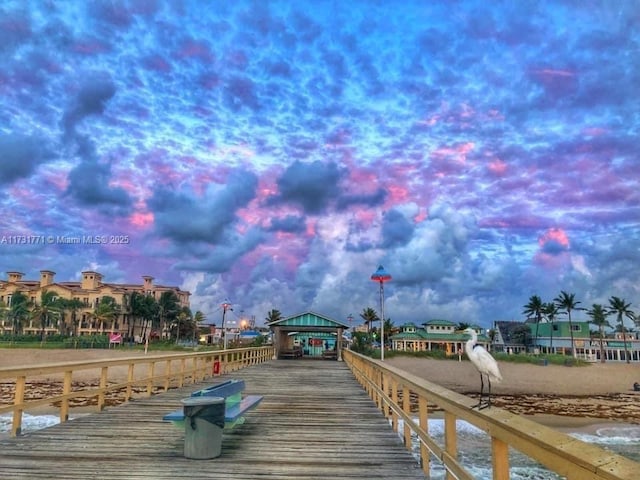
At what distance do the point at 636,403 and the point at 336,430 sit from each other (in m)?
40.1

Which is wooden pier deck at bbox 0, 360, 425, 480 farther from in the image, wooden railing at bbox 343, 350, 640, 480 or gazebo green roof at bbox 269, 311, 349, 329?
gazebo green roof at bbox 269, 311, 349, 329

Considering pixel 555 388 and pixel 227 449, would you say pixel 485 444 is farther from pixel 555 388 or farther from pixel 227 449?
pixel 555 388

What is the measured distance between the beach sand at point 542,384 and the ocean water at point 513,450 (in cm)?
310

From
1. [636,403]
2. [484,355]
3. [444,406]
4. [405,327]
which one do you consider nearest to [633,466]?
[484,355]

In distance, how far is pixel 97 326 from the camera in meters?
81.7

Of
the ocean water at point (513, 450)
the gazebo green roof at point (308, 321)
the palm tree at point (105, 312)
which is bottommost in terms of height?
the ocean water at point (513, 450)

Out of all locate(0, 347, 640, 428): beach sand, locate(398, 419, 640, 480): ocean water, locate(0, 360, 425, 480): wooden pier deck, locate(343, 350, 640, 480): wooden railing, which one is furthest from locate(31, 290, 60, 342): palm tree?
locate(343, 350, 640, 480): wooden railing

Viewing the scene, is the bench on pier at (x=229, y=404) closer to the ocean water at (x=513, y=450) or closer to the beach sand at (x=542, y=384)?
the ocean water at (x=513, y=450)

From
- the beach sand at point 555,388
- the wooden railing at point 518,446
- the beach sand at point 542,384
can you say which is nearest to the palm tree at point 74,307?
the beach sand at point 542,384

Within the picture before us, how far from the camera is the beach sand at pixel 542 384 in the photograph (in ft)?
102

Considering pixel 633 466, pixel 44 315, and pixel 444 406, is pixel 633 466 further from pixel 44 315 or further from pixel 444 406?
pixel 44 315

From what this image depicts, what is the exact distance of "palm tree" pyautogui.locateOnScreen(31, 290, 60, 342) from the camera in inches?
2997

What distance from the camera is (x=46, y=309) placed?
7612 cm

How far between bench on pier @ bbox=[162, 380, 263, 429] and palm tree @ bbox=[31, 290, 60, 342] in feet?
267
